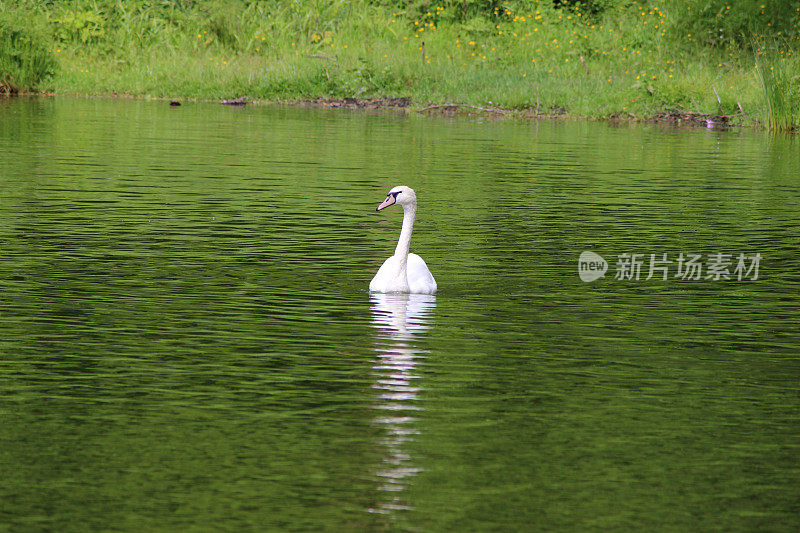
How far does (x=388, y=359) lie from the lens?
9.36 metres

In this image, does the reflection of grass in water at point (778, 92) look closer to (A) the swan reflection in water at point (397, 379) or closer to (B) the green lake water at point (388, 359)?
(B) the green lake water at point (388, 359)

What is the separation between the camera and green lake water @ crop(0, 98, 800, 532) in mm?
6449

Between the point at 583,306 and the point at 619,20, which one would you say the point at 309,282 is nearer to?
the point at 583,306

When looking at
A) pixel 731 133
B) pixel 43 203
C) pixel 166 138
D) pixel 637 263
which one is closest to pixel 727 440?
pixel 637 263

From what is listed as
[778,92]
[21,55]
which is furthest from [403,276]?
[21,55]

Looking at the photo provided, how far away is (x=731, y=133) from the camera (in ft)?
103

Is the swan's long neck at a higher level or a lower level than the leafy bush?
lower

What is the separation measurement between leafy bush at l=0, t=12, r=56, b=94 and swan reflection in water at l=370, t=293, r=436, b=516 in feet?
95.8

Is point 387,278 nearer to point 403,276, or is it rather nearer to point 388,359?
point 403,276

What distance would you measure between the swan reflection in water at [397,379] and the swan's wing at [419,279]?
0.22 feet

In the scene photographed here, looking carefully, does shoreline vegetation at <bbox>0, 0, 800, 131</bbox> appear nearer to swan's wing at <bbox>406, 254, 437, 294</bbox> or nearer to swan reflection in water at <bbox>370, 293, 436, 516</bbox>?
swan's wing at <bbox>406, 254, 437, 294</bbox>

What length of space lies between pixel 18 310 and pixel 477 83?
88.4ft

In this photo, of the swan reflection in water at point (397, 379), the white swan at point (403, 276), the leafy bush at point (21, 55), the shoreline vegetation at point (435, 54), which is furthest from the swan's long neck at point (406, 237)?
the leafy bush at point (21, 55)

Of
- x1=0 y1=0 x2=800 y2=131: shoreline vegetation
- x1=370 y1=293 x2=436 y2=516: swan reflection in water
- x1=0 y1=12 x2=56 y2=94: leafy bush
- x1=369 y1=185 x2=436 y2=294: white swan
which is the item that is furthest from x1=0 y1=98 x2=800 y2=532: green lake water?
x1=0 y1=12 x2=56 y2=94: leafy bush
